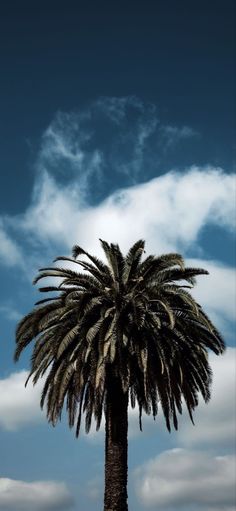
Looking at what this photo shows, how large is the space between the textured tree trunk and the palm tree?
0.04m

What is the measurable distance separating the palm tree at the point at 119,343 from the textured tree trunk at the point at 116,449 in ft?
0.14

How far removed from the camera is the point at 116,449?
27688 mm

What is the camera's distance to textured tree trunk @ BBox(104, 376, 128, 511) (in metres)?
27.1

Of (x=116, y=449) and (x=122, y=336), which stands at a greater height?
(x=122, y=336)

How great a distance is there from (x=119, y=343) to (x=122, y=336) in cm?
69

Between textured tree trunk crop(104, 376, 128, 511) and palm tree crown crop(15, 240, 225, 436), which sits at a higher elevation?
palm tree crown crop(15, 240, 225, 436)

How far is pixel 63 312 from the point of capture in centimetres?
2867

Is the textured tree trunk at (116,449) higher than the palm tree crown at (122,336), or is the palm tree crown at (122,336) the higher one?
the palm tree crown at (122,336)

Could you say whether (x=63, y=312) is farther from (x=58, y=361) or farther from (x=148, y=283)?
(x=148, y=283)

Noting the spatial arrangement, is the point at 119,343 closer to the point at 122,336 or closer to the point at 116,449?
the point at 122,336

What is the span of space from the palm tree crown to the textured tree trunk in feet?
2.37

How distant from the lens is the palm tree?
90.0ft

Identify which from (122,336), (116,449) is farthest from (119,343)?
(116,449)

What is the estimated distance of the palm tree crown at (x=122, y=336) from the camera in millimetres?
27562
